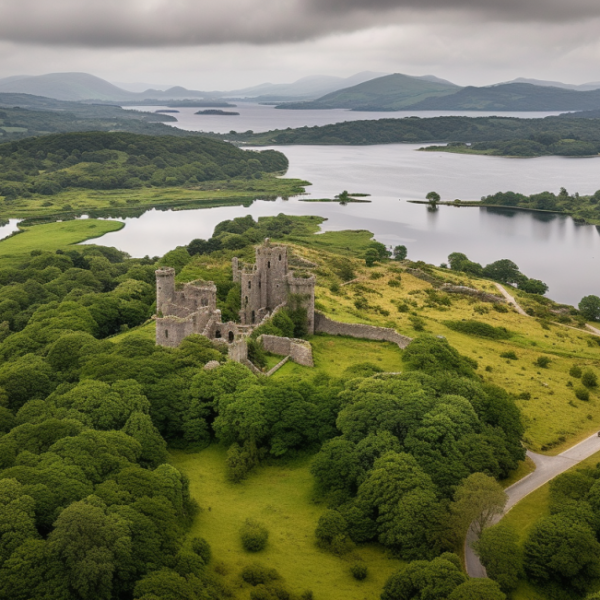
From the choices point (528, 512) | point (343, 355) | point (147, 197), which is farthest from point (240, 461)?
point (147, 197)

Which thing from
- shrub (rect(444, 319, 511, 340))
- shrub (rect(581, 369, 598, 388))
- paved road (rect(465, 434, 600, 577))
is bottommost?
shrub (rect(444, 319, 511, 340))

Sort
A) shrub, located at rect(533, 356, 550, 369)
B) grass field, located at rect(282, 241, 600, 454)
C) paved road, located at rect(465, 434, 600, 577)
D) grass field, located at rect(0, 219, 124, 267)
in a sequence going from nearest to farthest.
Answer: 1. paved road, located at rect(465, 434, 600, 577)
2. grass field, located at rect(282, 241, 600, 454)
3. shrub, located at rect(533, 356, 550, 369)
4. grass field, located at rect(0, 219, 124, 267)

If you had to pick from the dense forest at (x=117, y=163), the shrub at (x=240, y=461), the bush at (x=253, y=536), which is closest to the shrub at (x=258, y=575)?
the bush at (x=253, y=536)

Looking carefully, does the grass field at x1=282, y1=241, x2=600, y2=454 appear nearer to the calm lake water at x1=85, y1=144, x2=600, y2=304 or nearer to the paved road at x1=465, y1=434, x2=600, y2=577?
the paved road at x1=465, y1=434, x2=600, y2=577

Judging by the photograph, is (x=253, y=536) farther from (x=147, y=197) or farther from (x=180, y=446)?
(x=147, y=197)

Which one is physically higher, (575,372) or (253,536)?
(253,536)

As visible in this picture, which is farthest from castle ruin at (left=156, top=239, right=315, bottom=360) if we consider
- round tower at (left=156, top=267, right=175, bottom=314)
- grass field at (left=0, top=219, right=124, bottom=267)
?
grass field at (left=0, top=219, right=124, bottom=267)

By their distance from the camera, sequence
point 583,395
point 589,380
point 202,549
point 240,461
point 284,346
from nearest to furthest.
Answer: point 202,549 < point 240,461 < point 583,395 < point 284,346 < point 589,380

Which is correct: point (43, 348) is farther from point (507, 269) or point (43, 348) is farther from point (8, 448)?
point (507, 269)
